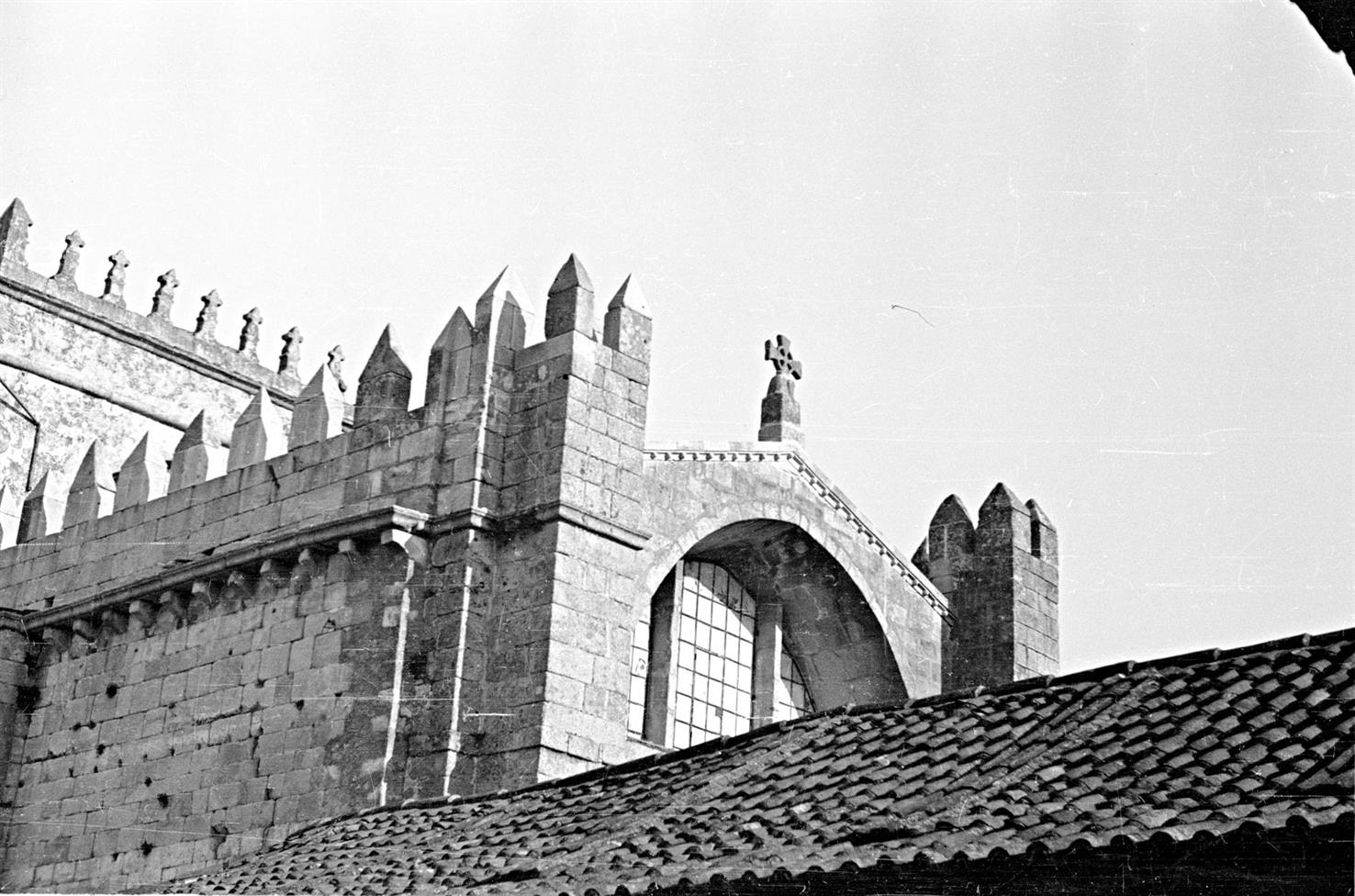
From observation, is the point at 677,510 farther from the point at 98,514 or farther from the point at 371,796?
the point at 98,514

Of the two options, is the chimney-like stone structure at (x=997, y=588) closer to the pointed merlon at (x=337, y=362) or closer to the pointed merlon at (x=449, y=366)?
the pointed merlon at (x=449, y=366)

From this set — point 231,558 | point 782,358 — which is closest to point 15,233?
point 231,558

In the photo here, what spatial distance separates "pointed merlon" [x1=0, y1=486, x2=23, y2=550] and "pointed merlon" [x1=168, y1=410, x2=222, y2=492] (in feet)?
8.78

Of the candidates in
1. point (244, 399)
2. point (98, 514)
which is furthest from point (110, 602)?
point (244, 399)

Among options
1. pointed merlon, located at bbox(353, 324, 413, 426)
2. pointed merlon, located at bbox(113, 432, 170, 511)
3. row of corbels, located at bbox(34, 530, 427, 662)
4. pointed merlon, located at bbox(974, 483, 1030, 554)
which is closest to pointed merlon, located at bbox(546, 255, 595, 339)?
pointed merlon, located at bbox(353, 324, 413, 426)

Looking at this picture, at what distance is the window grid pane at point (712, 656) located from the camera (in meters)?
17.4

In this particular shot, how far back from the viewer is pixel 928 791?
982cm

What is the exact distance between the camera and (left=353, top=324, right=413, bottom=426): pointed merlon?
15086mm

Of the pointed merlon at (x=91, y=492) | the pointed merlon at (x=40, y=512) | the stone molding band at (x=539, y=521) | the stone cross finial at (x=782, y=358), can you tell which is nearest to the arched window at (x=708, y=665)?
the stone cross finial at (x=782, y=358)

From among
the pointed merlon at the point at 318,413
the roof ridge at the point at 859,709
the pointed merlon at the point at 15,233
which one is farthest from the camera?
the pointed merlon at the point at 15,233

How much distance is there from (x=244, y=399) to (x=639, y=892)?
18738 mm

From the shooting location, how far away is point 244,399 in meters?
26.9

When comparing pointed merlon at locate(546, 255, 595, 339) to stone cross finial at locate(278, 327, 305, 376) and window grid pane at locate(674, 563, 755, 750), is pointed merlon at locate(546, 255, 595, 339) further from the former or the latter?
stone cross finial at locate(278, 327, 305, 376)

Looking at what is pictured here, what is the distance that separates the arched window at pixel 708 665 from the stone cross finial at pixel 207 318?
1094 cm
